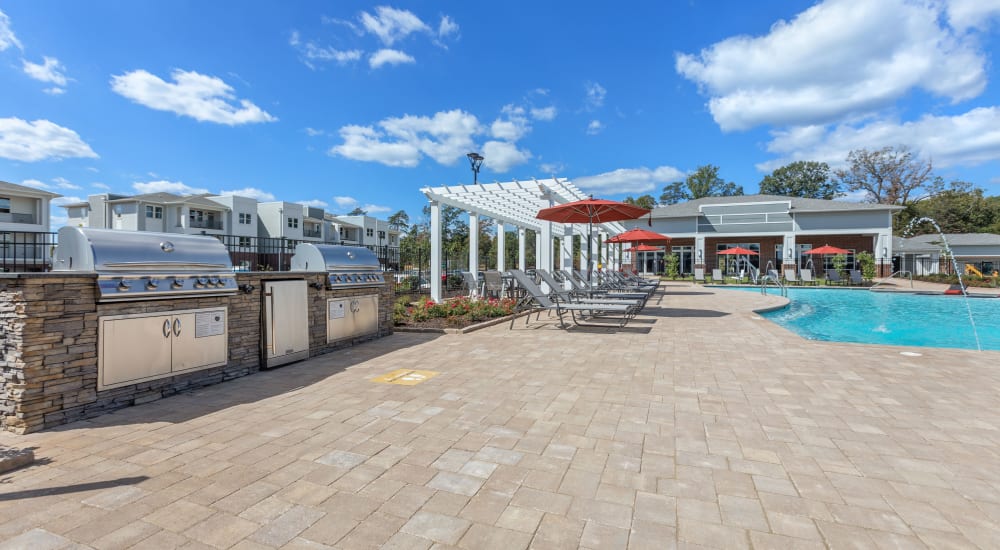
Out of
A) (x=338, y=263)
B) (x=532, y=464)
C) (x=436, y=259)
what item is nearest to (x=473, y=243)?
(x=436, y=259)

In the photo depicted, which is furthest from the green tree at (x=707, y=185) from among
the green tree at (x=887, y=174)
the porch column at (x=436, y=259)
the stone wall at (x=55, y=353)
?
the stone wall at (x=55, y=353)

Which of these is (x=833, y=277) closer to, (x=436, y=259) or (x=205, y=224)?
(x=436, y=259)

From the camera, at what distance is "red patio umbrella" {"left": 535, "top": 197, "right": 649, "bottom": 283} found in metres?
9.05

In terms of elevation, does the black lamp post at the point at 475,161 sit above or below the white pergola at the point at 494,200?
above

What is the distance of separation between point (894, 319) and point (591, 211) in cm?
964

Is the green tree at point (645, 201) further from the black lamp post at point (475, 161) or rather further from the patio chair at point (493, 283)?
the patio chair at point (493, 283)

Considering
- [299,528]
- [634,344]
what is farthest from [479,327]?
[299,528]

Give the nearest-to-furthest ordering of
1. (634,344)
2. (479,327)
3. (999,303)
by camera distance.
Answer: (634,344)
(479,327)
(999,303)

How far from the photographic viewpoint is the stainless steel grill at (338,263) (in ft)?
19.6

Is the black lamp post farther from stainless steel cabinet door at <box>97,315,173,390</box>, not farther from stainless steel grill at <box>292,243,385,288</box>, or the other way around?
stainless steel cabinet door at <box>97,315,173,390</box>

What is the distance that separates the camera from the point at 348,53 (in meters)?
15.5

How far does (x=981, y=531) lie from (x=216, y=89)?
71.0ft

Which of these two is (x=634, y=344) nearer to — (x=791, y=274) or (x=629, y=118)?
(x=629, y=118)

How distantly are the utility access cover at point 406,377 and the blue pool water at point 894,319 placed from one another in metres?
8.42
